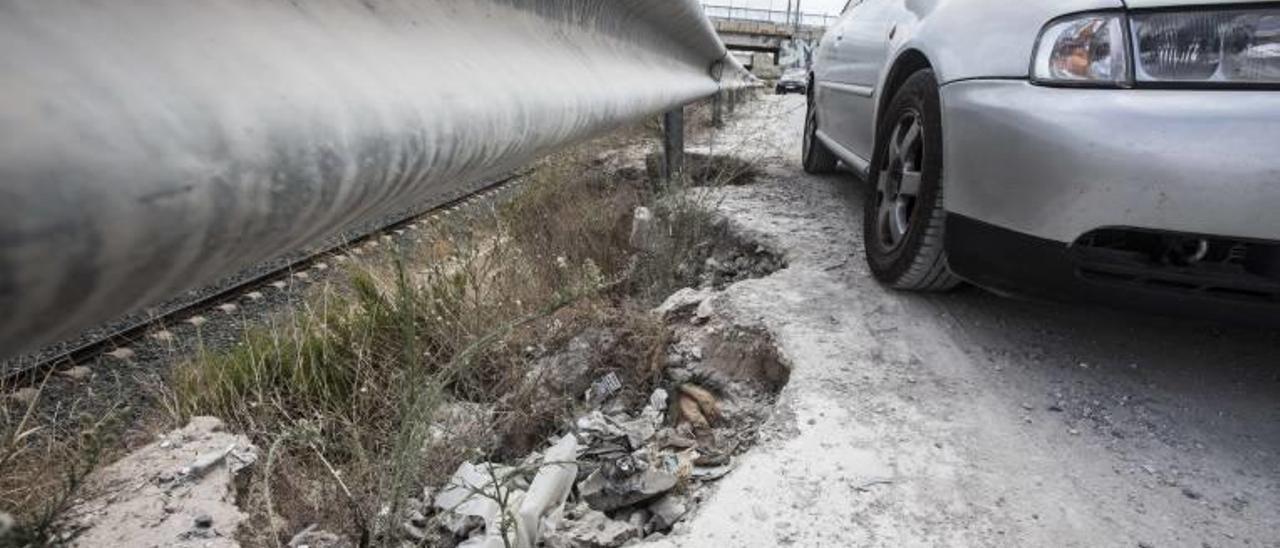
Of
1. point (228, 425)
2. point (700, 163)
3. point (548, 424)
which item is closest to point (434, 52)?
point (548, 424)

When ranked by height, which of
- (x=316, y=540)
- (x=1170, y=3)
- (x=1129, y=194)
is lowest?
(x=316, y=540)

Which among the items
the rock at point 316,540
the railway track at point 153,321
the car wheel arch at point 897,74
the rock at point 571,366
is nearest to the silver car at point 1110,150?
the car wheel arch at point 897,74

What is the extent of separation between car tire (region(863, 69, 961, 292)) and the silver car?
0.05 ft

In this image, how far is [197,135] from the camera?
1.71 ft

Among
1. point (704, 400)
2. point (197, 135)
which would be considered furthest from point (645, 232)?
point (197, 135)

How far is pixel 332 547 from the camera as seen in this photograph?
6.70ft

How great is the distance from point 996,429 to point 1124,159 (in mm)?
738

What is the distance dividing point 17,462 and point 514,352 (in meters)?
1.62

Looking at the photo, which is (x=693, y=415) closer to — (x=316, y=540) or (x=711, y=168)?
(x=316, y=540)

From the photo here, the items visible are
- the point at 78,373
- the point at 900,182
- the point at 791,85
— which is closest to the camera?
the point at 900,182

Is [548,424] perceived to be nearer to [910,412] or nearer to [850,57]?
[910,412]

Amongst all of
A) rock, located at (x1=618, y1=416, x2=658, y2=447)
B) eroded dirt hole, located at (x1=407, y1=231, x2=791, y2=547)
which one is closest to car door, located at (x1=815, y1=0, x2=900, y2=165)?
eroded dirt hole, located at (x1=407, y1=231, x2=791, y2=547)

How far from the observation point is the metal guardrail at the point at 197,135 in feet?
1.42

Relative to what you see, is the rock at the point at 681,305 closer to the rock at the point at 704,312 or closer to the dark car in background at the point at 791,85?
the rock at the point at 704,312
